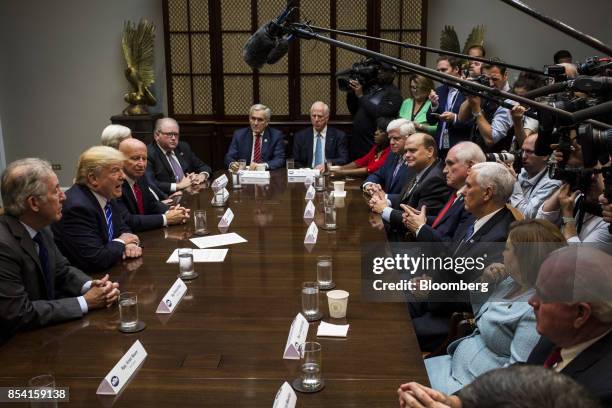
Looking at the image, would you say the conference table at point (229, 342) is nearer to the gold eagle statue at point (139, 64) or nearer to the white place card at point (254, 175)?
the white place card at point (254, 175)

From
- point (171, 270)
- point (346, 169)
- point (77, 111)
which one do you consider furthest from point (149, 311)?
point (77, 111)

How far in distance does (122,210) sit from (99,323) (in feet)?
4.37

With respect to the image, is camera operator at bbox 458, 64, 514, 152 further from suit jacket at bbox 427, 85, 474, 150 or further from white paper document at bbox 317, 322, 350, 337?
white paper document at bbox 317, 322, 350, 337

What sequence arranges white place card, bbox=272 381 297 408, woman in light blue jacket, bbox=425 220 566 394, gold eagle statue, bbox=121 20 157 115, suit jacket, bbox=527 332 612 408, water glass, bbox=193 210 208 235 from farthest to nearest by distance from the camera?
gold eagle statue, bbox=121 20 157 115
water glass, bbox=193 210 208 235
woman in light blue jacket, bbox=425 220 566 394
white place card, bbox=272 381 297 408
suit jacket, bbox=527 332 612 408

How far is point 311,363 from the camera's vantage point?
1697 mm

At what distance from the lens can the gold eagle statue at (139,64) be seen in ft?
22.2

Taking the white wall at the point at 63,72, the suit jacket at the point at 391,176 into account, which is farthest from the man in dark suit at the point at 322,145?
the white wall at the point at 63,72

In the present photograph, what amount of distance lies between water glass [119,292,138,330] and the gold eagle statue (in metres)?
5.05

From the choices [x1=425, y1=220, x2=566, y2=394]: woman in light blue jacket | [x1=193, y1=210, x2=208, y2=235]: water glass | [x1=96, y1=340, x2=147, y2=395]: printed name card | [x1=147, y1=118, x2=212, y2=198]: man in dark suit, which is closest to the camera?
[x1=96, y1=340, x2=147, y2=395]: printed name card

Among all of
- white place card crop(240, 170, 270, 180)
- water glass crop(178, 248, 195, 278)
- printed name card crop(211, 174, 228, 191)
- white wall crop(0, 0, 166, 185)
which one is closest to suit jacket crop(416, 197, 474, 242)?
water glass crop(178, 248, 195, 278)

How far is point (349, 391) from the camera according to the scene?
1659mm

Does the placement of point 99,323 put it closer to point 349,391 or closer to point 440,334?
point 349,391

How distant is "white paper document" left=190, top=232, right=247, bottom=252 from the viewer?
3.00 m

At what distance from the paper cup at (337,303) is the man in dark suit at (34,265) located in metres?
0.81
